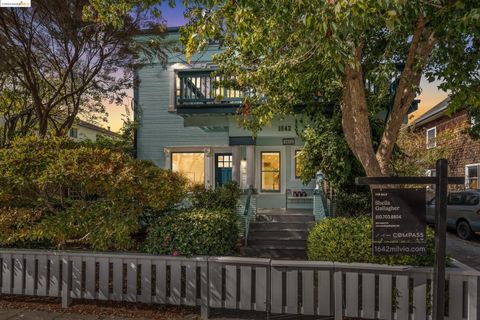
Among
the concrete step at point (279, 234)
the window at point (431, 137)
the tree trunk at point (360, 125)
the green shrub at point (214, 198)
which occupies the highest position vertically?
the window at point (431, 137)

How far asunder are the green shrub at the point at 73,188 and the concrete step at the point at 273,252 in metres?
2.89

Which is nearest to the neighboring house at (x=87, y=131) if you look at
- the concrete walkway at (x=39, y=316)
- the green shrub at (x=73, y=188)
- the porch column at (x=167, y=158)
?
the porch column at (x=167, y=158)

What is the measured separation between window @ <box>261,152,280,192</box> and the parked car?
21.4 ft

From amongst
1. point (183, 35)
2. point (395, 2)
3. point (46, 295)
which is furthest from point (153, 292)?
point (395, 2)

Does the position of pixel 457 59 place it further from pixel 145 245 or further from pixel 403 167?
pixel 403 167

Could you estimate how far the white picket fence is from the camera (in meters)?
4.50

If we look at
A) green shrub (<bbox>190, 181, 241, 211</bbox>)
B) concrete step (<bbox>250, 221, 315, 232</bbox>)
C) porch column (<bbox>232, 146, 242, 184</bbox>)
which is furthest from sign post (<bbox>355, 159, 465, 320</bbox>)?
porch column (<bbox>232, 146, 242, 184</bbox>)

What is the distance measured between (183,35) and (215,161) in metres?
6.53

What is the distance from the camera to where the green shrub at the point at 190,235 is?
525cm

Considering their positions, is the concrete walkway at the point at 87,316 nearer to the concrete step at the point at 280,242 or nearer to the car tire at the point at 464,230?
the concrete step at the point at 280,242

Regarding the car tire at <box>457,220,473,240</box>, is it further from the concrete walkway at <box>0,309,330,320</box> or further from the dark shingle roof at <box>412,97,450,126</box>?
the concrete walkway at <box>0,309,330,320</box>

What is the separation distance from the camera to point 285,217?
31.2ft

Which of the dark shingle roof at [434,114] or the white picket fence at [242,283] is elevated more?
the dark shingle roof at [434,114]

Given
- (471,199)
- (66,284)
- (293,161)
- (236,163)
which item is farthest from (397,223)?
(471,199)
